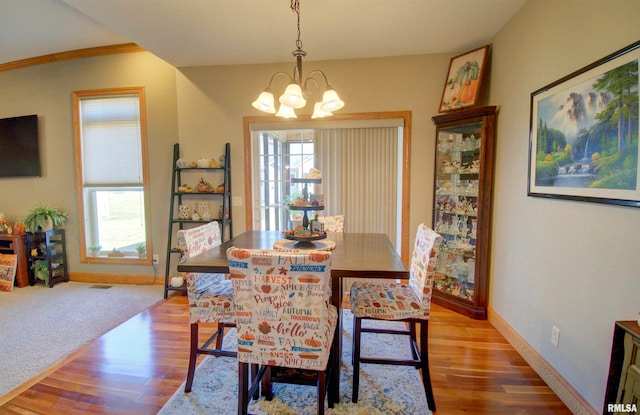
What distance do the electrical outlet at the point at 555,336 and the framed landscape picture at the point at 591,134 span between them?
2.74 feet

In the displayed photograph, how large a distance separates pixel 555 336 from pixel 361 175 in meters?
2.18

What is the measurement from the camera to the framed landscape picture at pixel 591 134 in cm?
137

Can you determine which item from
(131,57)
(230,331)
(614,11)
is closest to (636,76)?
(614,11)

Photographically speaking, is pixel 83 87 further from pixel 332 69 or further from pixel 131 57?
pixel 332 69

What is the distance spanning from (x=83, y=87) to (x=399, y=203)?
4.18 m

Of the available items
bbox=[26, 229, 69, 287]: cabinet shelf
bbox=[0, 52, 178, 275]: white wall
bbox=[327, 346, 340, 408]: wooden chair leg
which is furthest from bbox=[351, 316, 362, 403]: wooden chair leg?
bbox=[26, 229, 69, 287]: cabinet shelf

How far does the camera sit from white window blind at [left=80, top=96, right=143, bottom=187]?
3762 millimetres

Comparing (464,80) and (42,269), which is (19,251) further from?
(464,80)

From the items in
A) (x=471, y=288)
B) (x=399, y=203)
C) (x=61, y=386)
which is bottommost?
(x=61, y=386)

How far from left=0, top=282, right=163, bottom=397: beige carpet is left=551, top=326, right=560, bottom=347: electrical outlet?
3446 mm

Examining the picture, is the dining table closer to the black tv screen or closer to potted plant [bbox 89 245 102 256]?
potted plant [bbox 89 245 102 256]

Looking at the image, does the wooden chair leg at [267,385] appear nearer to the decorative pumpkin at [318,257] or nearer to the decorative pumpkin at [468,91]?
the decorative pumpkin at [318,257]

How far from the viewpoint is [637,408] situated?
1.02 metres

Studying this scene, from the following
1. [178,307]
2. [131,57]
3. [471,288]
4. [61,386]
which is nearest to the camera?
[61,386]
